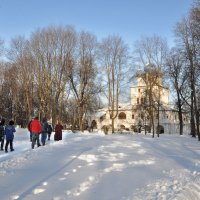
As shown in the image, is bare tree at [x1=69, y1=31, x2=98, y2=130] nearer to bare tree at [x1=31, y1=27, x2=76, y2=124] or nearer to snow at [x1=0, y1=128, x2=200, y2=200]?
bare tree at [x1=31, y1=27, x2=76, y2=124]

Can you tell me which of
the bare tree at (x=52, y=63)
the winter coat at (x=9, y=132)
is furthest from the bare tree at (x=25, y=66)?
the winter coat at (x=9, y=132)

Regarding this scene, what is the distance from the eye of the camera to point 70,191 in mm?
8953

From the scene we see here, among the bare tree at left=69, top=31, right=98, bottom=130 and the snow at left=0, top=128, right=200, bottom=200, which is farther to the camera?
the bare tree at left=69, top=31, right=98, bottom=130

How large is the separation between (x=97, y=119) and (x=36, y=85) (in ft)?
149

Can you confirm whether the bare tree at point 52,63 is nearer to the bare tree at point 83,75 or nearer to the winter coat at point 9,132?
the bare tree at point 83,75

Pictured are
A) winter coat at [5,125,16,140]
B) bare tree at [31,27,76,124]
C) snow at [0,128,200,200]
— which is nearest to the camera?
snow at [0,128,200,200]

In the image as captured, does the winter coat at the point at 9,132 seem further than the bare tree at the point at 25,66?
No

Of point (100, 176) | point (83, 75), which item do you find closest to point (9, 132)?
point (100, 176)

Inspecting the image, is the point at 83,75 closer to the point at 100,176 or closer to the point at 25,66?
the point at 25,66

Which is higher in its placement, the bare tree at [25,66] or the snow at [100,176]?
the bare tree at [25,66]

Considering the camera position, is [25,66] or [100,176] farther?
[25,66]

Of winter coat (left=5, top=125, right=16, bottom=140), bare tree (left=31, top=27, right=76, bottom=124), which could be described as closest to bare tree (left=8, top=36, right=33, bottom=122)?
bare tree (left=31, top=27, right=76, bottom=124)

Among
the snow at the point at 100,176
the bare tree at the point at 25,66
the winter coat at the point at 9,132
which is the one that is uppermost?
the bare tree at the point at 25,66

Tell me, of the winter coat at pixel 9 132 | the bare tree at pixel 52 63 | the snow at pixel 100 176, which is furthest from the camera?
the bare tree at pixel 52 63
